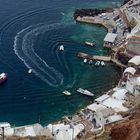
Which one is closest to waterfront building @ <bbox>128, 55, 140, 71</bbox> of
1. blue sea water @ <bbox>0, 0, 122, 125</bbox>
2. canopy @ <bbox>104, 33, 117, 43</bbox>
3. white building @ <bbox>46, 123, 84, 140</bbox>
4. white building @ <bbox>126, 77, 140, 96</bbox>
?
blue sea water @ <bbox>0, 0, 122, 125</bbox>

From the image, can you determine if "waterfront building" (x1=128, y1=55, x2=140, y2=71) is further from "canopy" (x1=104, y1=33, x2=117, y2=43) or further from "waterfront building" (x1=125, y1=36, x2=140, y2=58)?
"canopy" (x1=104, y1=33, x2=117, y2=43)

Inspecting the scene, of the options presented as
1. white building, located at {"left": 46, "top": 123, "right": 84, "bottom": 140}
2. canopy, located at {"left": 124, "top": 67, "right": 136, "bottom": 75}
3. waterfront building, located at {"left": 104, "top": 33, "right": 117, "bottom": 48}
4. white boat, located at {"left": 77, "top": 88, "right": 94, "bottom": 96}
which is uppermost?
waterfront building, located at {"left": 104, "top": 33, "right": 117, "bottom": 48}

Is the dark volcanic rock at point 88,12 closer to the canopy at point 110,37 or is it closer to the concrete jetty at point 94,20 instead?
the concrete jetty at point 94,20

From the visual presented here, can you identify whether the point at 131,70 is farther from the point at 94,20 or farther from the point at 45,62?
the point at 94,20

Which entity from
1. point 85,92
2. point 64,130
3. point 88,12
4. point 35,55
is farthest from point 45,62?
point 88,12

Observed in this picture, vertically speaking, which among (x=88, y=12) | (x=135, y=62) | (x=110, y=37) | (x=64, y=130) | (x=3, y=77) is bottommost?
(x=64, y=130)

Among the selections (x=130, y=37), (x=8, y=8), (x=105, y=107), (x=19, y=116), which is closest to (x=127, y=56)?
(x=130, y=37)

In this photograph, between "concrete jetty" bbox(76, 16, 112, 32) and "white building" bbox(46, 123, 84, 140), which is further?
"concrete jetty" bbox(76, 16, 112, 32)

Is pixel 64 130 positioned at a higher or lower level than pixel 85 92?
lower
